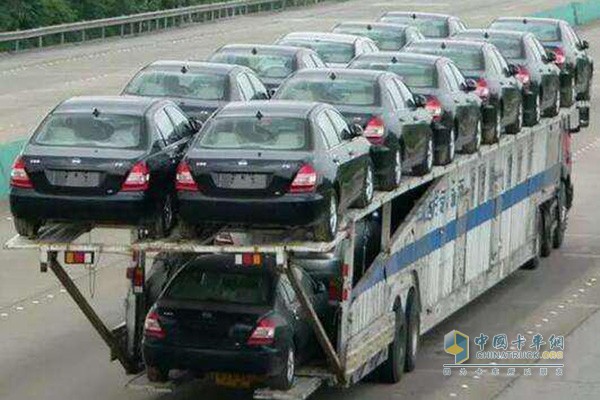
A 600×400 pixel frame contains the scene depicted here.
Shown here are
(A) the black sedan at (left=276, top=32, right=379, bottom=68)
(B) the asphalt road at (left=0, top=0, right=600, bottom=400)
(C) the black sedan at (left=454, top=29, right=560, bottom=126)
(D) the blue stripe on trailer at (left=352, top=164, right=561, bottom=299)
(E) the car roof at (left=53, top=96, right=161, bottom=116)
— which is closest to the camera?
(E) the car roof at (left=53, top=96, right=161, bottom=116)

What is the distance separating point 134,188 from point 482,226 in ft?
28.2

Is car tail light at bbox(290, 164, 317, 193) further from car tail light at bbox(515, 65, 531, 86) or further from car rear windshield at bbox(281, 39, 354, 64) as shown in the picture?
car rear windshield at bbox(281, 39, 354, 64)

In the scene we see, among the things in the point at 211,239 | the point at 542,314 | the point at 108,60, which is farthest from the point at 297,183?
the point at 108,60

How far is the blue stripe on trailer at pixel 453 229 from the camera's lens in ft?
71.2

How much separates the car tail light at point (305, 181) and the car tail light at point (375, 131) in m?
3.49

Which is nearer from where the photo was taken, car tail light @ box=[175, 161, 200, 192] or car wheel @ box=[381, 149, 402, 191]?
car tail light @ box=[175, 161, 200, 192]

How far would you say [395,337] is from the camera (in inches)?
885

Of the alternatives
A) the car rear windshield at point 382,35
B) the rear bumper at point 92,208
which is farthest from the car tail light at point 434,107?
the car rear windshield at point 382,35

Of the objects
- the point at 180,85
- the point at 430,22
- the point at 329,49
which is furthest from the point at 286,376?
the point at 430,22

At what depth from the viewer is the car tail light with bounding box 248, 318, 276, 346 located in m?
19.4

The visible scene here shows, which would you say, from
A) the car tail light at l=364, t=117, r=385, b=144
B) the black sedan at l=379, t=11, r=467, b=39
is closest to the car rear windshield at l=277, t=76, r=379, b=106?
the car tail light at l=364, t=117, r=385, b=144

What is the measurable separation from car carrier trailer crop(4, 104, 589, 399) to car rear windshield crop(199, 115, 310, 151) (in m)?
0.89

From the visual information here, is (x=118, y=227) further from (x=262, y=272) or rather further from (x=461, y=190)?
(x=461, y=190)

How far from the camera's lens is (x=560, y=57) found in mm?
35375
